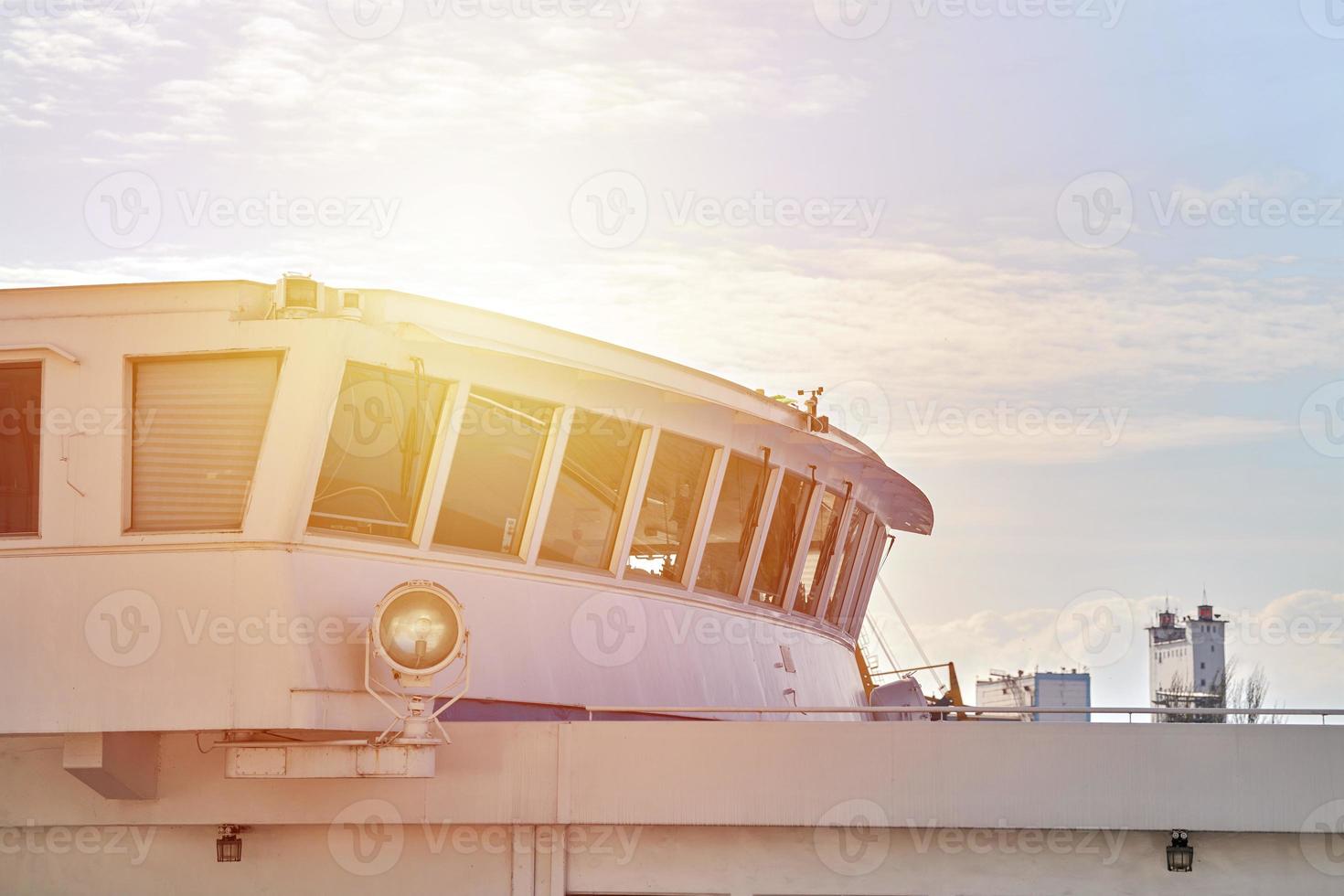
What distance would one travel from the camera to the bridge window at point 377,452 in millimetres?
12523

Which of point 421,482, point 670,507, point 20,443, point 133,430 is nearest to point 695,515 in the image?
point 670,507

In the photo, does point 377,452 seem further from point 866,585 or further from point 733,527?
point 866,585

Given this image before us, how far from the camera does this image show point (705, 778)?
11961mm

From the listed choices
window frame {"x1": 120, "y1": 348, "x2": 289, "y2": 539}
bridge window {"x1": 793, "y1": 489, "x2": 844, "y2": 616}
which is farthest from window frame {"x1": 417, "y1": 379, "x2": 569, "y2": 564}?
bridge window {"x1": 793, "y1": 489, "x2": 844, "y2": 616}

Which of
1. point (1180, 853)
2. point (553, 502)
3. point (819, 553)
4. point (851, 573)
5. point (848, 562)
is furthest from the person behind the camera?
point (851, 573)

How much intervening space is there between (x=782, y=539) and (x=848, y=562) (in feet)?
12.7

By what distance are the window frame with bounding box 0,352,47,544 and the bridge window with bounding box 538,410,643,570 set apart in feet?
13.6

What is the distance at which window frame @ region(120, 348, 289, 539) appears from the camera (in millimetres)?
12203

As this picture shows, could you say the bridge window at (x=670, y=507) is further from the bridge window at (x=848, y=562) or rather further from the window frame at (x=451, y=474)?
the bridge window at (x=848, y=562)

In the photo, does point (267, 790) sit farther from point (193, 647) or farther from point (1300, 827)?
point (1300, 827)

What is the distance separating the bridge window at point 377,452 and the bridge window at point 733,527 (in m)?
3.98

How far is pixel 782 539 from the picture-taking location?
1789 centimetres

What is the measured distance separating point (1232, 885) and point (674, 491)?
6.34m

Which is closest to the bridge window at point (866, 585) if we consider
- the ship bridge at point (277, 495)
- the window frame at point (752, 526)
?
the window frame at point (752, 526)
